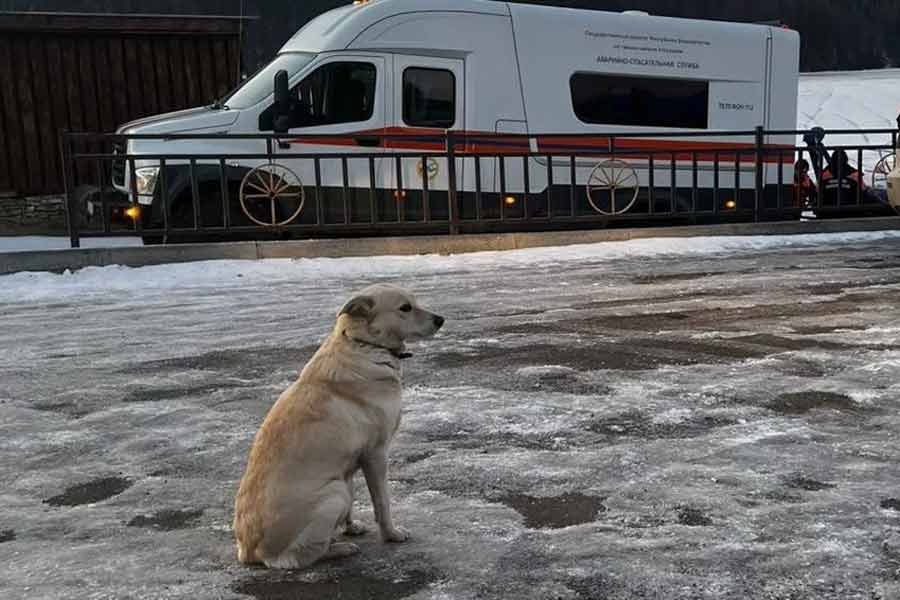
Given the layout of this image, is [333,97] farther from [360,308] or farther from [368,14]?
[360,308]

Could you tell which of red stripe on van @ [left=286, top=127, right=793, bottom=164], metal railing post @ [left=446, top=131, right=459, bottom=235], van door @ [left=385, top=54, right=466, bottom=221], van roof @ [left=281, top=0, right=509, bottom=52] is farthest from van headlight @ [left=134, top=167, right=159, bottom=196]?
metal railing post @ [left=446, top=131, right=459, bottom=235]

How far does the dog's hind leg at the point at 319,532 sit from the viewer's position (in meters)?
2.97

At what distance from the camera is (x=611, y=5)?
2250 cm

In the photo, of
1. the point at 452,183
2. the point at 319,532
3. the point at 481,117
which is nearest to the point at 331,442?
the point at 319,532

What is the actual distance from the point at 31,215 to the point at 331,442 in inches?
581

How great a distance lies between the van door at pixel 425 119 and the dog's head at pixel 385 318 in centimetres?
870

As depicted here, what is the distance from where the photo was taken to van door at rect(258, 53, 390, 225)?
11672 millimetres

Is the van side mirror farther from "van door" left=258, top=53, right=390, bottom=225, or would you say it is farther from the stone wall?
the stone wall

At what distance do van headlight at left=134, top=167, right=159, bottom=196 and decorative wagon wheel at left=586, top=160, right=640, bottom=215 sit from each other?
578 centimetres

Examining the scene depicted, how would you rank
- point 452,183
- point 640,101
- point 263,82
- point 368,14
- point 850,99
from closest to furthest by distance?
1. point 452,183
2. point 368,14
3. point 263,82
4. point 640,101
5. point 850,99

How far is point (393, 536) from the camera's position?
3266mm

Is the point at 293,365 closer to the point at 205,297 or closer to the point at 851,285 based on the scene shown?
the point at 205,297

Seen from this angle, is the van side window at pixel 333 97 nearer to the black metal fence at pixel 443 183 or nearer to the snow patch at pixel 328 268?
the black metal fence at pixel 443 183

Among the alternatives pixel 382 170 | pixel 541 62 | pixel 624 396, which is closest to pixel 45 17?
pixel 382 170
